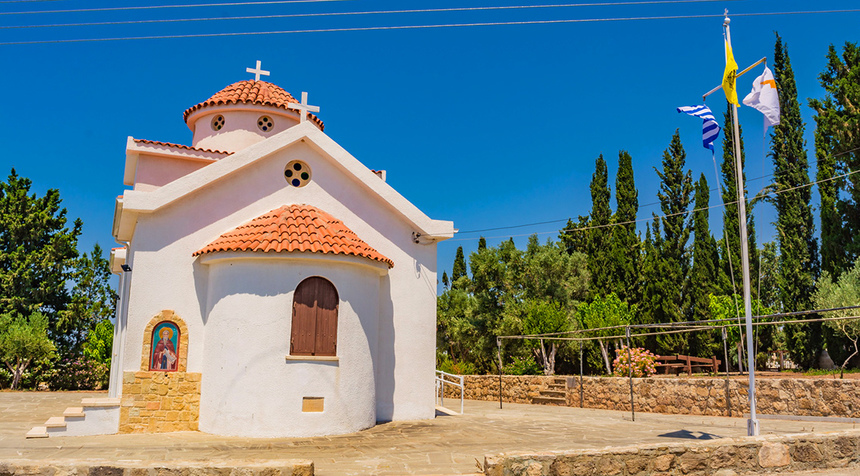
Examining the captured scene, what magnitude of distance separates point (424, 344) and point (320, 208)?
4231 millimetres

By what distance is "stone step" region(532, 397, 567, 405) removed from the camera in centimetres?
2191

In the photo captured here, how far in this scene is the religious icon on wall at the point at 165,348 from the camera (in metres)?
13.1

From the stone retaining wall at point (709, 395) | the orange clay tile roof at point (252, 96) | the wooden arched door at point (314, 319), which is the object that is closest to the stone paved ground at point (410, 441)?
the stone retaining wall at point (709, 395)

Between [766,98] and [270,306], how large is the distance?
10.7 meters

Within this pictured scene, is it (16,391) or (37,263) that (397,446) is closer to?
(16,391)

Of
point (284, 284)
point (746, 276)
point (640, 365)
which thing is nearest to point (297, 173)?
point (284, 284)

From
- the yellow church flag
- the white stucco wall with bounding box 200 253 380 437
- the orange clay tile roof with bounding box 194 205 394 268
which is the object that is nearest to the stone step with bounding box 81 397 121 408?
the white stucco wall with bounding box 200 253 380 437

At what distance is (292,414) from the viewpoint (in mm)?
12625

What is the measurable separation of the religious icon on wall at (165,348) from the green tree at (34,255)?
67.5 ft

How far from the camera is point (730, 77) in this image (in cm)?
1266

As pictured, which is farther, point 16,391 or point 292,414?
point 16,391

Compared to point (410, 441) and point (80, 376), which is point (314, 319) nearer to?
point (410, 441)

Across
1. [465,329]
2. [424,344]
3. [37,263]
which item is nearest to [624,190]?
[465,329]

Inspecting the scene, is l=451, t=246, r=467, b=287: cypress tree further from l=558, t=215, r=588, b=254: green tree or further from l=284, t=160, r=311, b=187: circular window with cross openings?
l=284, t=160, r=311, b=187: circular window with cross openings
